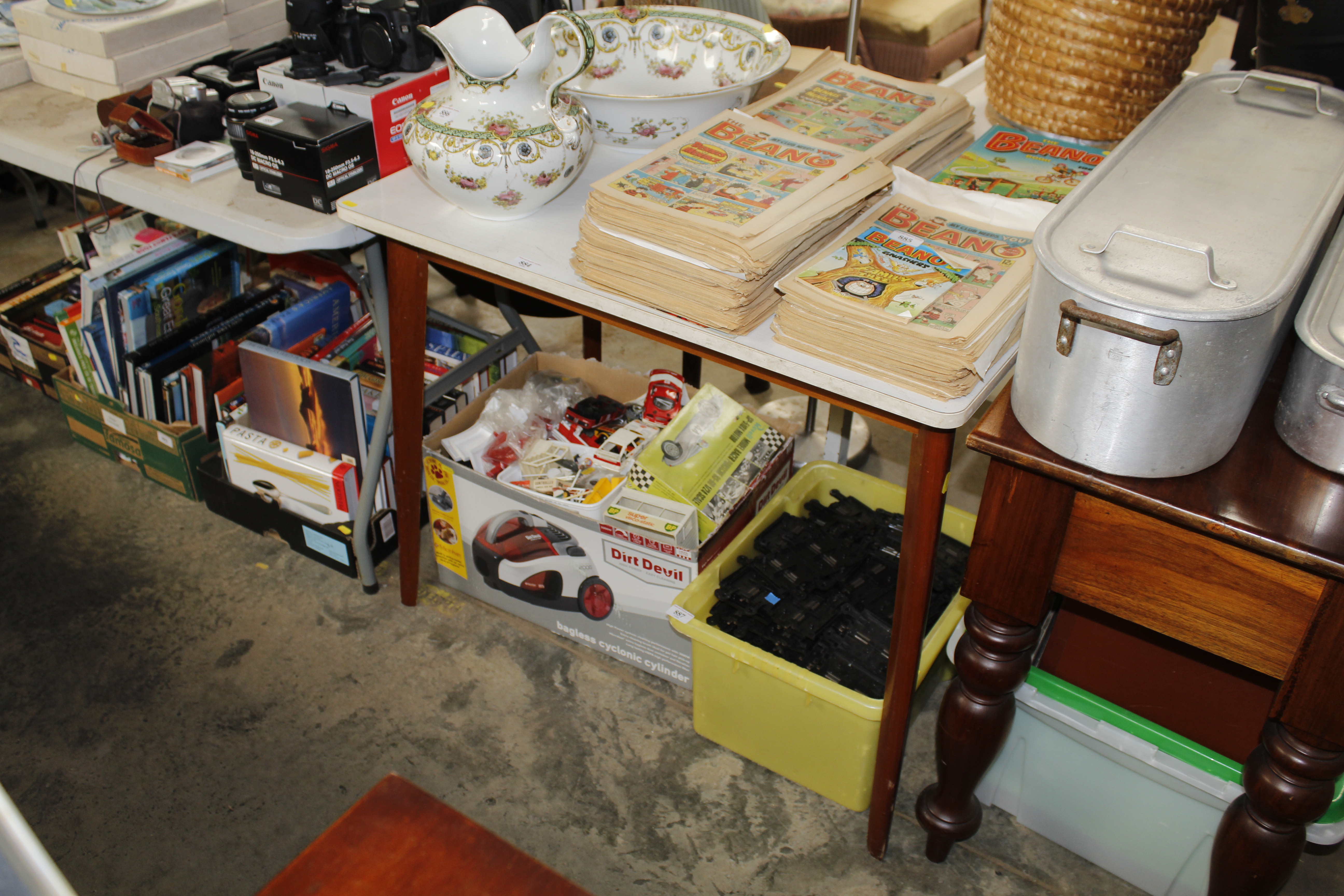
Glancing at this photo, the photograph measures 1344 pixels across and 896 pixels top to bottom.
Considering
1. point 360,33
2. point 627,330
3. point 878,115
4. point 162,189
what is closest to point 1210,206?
point 878,115

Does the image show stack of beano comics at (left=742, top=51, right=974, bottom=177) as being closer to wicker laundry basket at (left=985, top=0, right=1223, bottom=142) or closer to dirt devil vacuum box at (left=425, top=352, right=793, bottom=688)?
wicker laundry basket at (left=985, top=0, right=1223, bottom=142)

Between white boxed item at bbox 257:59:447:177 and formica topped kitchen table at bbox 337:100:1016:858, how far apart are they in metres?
0.11

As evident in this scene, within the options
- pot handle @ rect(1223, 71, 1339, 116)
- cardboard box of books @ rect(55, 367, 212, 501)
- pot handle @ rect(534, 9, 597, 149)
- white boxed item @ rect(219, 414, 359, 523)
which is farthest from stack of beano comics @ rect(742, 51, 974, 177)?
cardboard box of books @ rect(55, 367, 212, 501)

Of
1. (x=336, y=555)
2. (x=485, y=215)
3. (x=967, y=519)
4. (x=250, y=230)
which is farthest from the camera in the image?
(x=336, y=555)

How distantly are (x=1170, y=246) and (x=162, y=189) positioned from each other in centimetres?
146

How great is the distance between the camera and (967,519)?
166cm

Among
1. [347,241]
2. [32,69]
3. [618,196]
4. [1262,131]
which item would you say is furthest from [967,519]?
[32,69]

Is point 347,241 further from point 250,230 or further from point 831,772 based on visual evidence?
point 831,772

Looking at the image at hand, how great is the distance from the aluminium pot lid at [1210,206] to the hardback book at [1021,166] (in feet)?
0.57

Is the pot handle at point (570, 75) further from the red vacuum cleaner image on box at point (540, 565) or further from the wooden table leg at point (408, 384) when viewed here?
the red vacuum cleaner image on box at point (540, 565)

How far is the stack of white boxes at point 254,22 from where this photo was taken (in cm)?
209

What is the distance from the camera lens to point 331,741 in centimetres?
161

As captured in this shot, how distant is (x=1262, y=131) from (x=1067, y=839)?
3.21 ft

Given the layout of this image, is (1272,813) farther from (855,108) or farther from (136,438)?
(136,438)
